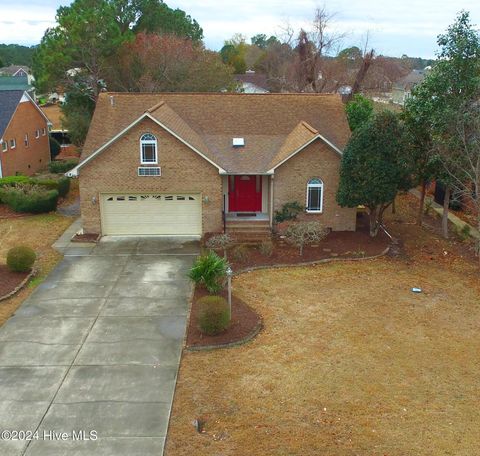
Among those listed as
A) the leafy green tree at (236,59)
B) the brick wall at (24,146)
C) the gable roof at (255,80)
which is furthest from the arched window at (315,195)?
the leafy green tree at (236,59)

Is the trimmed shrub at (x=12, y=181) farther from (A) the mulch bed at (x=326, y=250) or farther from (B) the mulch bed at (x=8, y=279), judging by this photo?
(A) the mulch bed at (x=326, y=250)

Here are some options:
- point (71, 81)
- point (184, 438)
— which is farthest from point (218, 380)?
point (71, 81)

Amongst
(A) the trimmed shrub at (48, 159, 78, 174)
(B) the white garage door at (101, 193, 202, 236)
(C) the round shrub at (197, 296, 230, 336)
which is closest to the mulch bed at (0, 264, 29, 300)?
(B) the white garage door at (101, 193, 202, 236)

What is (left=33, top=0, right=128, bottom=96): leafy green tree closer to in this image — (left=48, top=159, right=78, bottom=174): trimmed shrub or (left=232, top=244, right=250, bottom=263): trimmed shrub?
(left=48, top=159, right=78, bottom=174): trimmed shrub

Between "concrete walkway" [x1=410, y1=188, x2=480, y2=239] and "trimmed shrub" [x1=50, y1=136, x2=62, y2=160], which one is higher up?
"trimmed shrub" [x1=50, y1=136, x2=62, y2=160]

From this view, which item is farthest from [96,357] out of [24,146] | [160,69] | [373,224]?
[160,69]

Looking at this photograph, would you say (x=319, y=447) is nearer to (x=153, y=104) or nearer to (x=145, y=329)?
(x=145, y=329)
